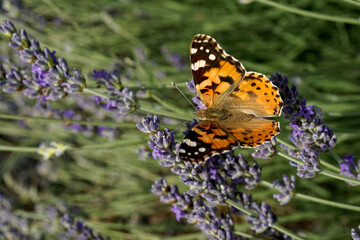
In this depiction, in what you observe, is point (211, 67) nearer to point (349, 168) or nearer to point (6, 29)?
point (349, 168)

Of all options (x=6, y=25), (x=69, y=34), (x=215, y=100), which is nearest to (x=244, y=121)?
(x=215, y=100)

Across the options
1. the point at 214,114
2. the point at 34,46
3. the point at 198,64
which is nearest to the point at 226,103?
the point at 214,114

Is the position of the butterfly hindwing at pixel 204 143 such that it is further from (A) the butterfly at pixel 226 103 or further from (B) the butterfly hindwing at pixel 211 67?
(B) the butterfly hindwing at pixel 211 67

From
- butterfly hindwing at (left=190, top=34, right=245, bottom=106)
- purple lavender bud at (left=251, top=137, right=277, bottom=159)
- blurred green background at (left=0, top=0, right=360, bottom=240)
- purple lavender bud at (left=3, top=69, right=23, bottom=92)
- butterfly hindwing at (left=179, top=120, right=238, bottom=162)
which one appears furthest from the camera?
blurred green background at (left=0, top=0, right=360, bottom=240)

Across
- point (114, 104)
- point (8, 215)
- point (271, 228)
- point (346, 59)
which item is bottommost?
point (8, 215)

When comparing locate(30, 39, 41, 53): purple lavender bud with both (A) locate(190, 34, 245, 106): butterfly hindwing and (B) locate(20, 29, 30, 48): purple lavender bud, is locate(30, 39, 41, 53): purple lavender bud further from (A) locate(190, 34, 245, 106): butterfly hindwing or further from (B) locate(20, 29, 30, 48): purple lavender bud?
(A) locate(190, 34, 245, 106): butterfly hindwing

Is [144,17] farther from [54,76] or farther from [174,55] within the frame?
[54,76]

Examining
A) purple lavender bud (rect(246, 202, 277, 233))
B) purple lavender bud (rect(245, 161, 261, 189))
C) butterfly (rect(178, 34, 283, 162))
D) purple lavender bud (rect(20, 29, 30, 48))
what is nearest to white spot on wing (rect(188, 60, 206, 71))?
butterfly (rect(178, 34, 283, 162))
